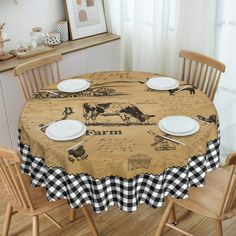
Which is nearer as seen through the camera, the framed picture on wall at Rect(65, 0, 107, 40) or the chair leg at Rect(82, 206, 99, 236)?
the chair leg at Rect(82, 206, 99, 236)

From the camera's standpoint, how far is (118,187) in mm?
1703

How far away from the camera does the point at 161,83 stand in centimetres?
231

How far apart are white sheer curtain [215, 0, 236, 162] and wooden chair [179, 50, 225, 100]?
0.50 feet

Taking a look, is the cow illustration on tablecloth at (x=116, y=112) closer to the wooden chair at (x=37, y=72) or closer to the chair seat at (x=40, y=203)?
the chair seat at (x=40, y=203)

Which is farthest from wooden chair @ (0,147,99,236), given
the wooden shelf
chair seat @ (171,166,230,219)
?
the wooden shelf

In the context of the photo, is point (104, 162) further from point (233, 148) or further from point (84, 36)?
point (84, 36)

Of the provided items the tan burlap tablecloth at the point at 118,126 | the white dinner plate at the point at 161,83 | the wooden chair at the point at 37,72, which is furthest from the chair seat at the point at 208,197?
the wooden chair at the point at 37,72

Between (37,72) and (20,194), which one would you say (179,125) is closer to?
(20,194)

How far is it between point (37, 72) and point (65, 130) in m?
1.23

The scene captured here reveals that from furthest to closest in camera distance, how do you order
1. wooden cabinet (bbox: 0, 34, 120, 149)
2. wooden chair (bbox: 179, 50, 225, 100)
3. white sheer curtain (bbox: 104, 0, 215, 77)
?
1. wooden cabinet (bbox: 0, 34, 120, 149)
2. white sheer curtain (bbox: 104, 0, 215, 77)
3. wooden chair (bbox: 179, 50, 225, 100)

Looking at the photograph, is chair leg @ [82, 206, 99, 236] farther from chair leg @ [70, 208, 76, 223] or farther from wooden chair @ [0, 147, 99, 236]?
chair leg @ [70, 208, 76, 223]

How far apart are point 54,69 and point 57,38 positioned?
35cm

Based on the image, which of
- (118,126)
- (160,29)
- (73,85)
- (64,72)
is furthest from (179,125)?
(64,72)

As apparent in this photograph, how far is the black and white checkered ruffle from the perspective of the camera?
5.52ft
